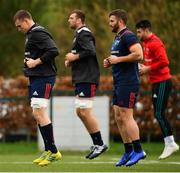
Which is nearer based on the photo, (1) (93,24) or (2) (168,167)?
(2) (168,167)

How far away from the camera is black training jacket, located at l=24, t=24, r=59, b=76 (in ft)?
44.2

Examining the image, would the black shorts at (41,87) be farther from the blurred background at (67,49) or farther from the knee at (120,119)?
the blurred background at (67,49)

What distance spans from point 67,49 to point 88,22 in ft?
4.81

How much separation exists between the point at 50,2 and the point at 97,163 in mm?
16460

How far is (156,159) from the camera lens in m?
15.2

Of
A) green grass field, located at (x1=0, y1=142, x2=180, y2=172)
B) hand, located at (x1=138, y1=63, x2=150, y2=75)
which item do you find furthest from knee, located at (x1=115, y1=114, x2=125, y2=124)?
hand, located at (x1=138, y1=63, x2=150, y2=75)

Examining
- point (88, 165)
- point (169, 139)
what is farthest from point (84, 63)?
point (169, 139)

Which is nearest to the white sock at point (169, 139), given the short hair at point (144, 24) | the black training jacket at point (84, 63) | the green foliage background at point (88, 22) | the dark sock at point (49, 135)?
the black training jacket at point (84, 63)

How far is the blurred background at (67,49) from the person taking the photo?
2062cm

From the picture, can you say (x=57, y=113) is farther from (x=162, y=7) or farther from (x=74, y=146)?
(x=162, y=7)

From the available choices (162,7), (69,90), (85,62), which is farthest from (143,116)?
(85,62)

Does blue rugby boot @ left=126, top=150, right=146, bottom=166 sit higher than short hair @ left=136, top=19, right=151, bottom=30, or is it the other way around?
short hair @ left=136, top=19, right=151, bottom=30

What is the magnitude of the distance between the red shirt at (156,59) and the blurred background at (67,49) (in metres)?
3.94

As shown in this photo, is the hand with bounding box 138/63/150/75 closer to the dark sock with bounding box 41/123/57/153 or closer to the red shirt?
the red shirt
